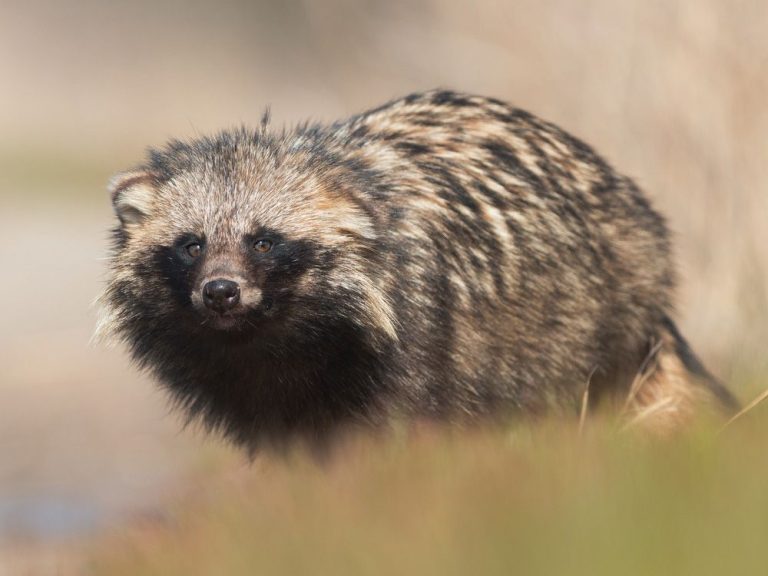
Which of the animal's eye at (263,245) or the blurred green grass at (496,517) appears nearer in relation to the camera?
the blurred green grass at (496,517)

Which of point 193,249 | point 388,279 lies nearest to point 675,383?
point 388,279

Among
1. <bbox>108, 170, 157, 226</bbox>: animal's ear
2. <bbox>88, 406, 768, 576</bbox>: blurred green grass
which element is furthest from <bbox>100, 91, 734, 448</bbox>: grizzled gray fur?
<bbox>88, 406, 768, 576</bbox>: blurred green grass

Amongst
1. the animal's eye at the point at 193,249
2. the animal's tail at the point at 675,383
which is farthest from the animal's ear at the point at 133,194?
the animal's tail at the point at 675,383

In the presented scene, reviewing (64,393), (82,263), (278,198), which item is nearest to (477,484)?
(278,198)

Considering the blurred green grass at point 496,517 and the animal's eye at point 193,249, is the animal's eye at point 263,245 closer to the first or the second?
the animal's eye at point 193,249

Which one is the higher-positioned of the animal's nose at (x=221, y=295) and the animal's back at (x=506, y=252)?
the animal's back at (x=506, y=252)

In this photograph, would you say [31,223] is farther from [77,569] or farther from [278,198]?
[77,569]

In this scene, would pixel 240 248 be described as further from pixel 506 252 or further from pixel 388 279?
pixel 506 252
